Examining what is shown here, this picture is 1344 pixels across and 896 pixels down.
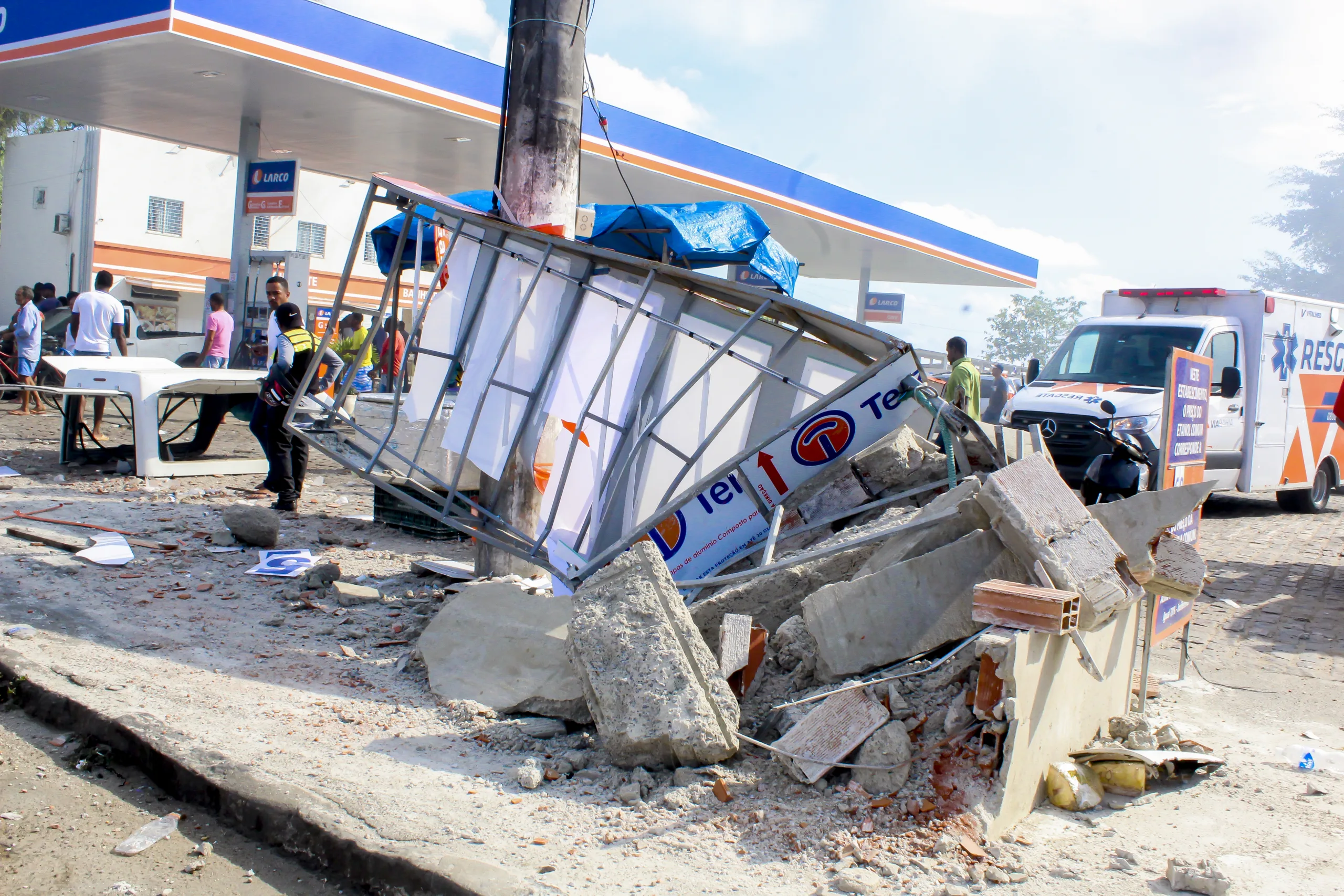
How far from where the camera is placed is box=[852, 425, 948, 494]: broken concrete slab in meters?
5.22

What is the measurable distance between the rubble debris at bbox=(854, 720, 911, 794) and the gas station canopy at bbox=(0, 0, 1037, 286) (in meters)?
10.9

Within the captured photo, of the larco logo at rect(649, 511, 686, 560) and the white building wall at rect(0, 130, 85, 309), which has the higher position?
the white building wall at rect(0, 130, 85, 309)

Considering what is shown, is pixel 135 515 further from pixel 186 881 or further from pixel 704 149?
pixel 704 149

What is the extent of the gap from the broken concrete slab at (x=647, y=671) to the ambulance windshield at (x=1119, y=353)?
909 cm

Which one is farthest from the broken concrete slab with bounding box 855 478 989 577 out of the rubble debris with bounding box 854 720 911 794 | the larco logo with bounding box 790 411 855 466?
the larco logo with bounding box 790 411 855 466

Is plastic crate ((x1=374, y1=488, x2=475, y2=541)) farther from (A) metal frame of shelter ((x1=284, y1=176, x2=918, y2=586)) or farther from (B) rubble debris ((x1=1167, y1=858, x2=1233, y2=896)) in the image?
(B) rubble debris ((x1=1167, y1=858, x2=1233, y2=896))

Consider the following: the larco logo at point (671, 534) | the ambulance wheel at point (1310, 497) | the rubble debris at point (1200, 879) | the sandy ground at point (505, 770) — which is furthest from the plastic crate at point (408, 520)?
the ambulance wheel at point (1310, 497)

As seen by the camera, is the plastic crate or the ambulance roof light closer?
the plastic crate

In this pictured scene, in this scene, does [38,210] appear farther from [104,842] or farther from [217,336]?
[104,842]

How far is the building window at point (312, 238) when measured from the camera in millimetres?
28484

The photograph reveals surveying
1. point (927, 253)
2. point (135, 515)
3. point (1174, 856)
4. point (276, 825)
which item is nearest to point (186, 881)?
point (276, 825)

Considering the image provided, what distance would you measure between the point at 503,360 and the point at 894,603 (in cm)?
278

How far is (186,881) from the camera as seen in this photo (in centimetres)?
299

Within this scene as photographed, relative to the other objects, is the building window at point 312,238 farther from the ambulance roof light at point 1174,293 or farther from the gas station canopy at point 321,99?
the ambulance roof light at point 1174,293
